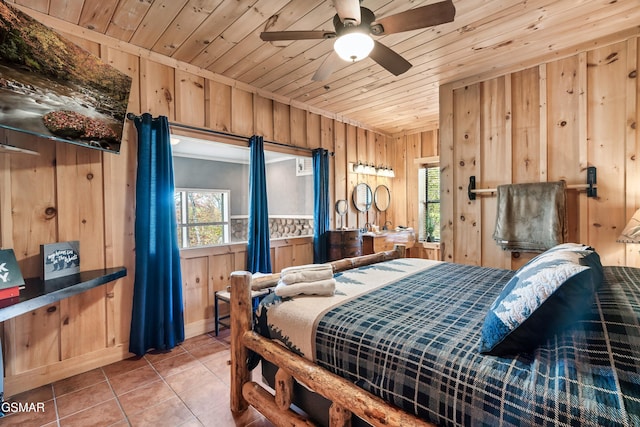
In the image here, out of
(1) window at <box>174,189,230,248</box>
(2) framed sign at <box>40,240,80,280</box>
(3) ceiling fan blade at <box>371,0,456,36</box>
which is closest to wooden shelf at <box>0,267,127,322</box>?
(2) framed sign at <box>40,240,80,280</box>

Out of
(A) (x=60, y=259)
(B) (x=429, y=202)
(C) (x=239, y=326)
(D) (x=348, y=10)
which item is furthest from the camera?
(B) (x=429, y=202)

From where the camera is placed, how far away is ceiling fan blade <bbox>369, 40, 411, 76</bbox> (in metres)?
1.94

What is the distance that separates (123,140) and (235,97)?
120 cm

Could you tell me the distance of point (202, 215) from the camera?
17.9ft

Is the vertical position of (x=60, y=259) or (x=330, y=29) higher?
(x=330, y=29)

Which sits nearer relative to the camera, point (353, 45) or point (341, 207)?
point (353, 45)

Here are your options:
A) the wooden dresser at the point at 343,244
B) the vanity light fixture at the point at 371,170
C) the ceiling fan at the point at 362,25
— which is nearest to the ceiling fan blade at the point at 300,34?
the ceiling fan at the point at 362,25

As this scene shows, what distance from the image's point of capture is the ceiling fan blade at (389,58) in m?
1.94

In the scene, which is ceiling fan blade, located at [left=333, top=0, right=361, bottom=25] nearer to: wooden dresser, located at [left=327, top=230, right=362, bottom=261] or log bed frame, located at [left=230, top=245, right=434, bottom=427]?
log bed frame, located at [left=230, top=245, right=434, bottom=427]

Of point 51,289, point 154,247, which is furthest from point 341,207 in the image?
point 51,289

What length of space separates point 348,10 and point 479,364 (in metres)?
1.75

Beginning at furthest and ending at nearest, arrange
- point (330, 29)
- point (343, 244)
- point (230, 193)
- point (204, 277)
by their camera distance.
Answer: point (230, 193)
point (343, 244)
point (204, 277)
point (330, 29)

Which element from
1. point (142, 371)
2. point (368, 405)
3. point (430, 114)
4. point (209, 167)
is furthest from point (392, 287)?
point (209, 167)

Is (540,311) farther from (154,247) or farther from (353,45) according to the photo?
(154,247)
